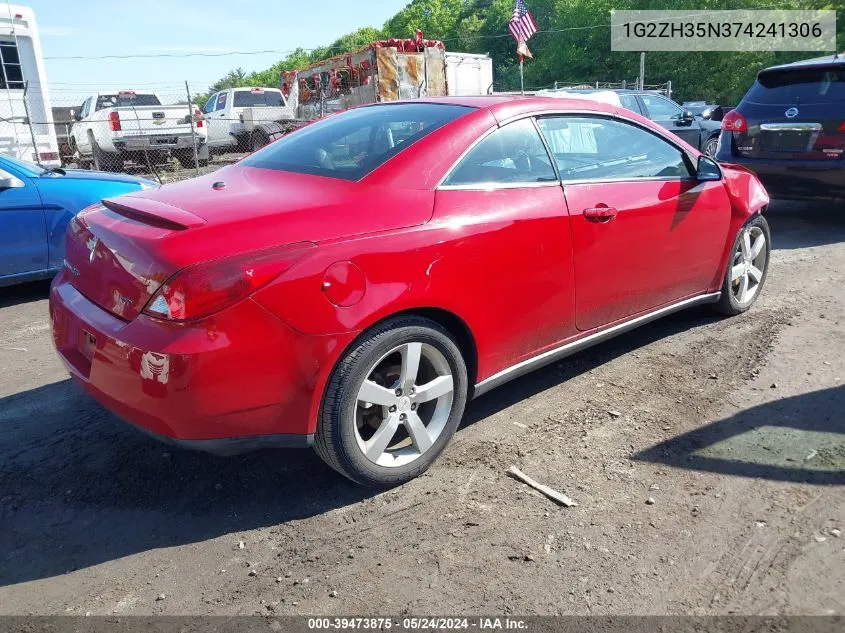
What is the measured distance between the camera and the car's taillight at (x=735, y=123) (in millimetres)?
7684

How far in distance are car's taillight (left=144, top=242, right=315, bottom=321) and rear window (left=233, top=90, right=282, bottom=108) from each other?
697 inches

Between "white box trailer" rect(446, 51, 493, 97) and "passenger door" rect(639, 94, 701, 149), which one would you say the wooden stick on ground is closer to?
"passenger door" rect(639, 94, 701, 149)

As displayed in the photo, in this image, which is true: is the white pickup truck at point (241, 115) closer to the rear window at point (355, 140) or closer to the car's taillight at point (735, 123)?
the car's taillight at point (735, 123)

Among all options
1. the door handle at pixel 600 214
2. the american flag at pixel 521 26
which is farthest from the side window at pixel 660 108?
the american flag at pixel 521 26

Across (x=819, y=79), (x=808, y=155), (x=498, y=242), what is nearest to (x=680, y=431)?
(x=498, y=242)

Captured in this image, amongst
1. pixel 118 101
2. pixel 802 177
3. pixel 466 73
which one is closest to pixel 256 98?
pixel 118 101

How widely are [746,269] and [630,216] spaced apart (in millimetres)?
1638

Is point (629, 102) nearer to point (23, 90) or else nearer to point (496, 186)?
point (496, 186)

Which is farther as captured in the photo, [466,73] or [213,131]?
[466,73]

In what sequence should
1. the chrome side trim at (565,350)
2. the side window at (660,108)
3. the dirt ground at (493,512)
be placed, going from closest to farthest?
1. the dirt ground at (493,512)
2. the chrome side trim at (565,350)
3. the side window at (660,108)

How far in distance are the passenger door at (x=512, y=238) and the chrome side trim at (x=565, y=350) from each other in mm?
52

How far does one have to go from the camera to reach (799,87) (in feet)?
24.2

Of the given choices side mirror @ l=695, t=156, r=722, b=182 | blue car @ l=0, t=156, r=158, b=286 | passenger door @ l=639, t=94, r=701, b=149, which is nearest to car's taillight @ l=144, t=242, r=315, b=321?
side mirror @ l=695, t=156, r=722, b=182

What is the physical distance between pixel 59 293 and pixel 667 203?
316 cm
